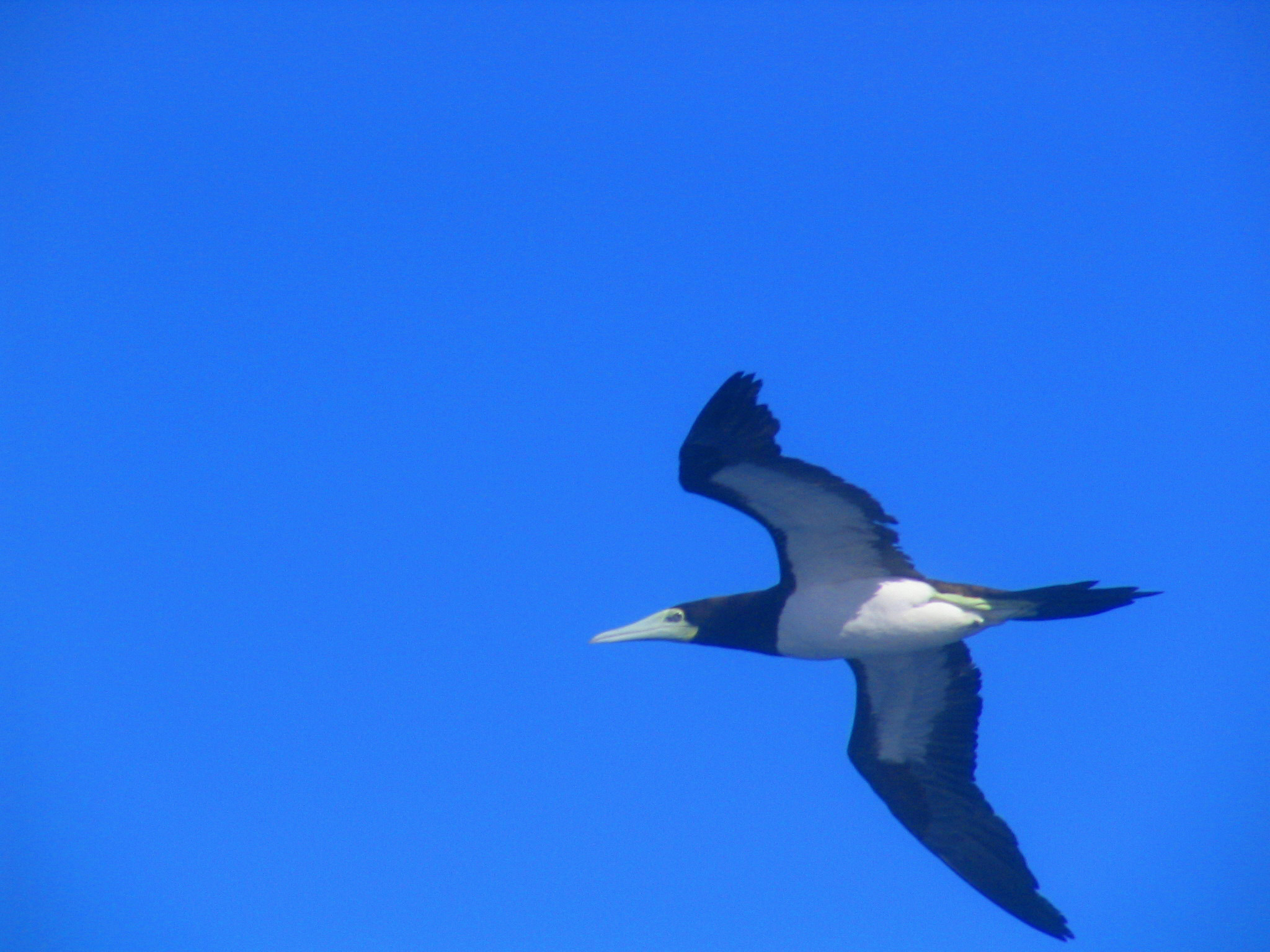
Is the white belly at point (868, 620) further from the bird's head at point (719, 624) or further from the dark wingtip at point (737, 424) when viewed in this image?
the dark wingtip at point (737, 424)

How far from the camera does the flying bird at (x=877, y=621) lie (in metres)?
10.6

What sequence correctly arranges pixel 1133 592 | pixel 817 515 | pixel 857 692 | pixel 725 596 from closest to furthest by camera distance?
pixel 1133 592, pixel 817 515, pixel 725 596, pixel 857 692

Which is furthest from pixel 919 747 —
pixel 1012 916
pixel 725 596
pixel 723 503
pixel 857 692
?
pixel 723 503

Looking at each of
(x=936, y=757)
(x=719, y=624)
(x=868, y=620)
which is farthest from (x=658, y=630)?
(x=936, y=757)

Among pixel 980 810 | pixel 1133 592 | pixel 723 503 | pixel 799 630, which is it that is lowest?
pixel 980 810

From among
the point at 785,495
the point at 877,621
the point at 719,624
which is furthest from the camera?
the point at 719,624

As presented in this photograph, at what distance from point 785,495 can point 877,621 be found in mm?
1635

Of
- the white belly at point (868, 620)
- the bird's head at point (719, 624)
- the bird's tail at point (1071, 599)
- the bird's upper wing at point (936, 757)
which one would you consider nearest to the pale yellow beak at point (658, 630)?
the bird's head at point (719, 624)

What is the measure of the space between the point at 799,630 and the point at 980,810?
3009 mm

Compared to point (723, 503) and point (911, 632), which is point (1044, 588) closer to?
point (911, 632)

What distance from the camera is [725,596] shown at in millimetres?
12227

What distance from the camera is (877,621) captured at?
37.0 ft

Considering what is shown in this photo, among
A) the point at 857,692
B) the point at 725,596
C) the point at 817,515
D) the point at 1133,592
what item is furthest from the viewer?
the point at 857,692

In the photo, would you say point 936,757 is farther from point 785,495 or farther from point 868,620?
point 785,495
